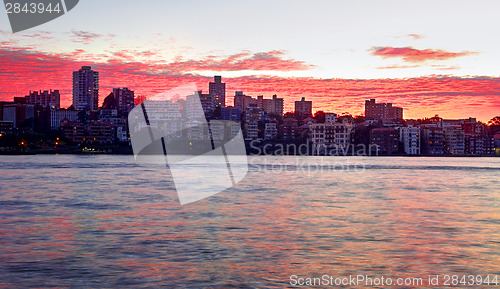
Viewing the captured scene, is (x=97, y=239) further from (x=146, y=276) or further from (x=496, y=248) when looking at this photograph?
(x=496, y=248)

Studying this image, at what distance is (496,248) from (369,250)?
3.42 meters

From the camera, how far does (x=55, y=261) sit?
1127 centimetres

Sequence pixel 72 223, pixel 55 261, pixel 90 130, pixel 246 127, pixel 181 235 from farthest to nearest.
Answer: pixel 246 127 < pixel 90 130 < pixel 72 223 < pixel 181 235 < pixel 55 261

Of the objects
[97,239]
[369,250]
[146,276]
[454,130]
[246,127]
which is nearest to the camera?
[146,276]

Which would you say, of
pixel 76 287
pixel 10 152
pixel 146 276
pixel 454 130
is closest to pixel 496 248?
pixel 146 276

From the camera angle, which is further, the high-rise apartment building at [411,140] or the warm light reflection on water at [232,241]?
the high-rise apartment building at [411,140]

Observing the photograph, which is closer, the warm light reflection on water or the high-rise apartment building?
the warm light reflection on water

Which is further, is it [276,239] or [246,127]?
[246,127]

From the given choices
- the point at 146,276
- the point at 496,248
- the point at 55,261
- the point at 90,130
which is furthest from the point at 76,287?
the point at 90,130

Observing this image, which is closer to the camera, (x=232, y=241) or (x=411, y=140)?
(x=232, y=241)

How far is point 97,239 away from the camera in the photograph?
14.1 metres

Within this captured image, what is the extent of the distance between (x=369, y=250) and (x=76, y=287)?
709cm

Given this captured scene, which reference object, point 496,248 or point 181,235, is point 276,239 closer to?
point 181,235

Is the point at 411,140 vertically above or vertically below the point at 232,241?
below
